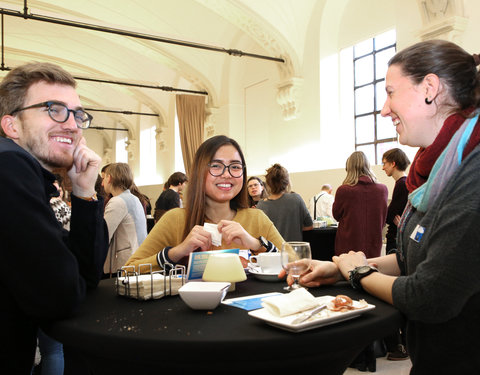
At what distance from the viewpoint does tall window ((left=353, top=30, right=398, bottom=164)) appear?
7621 millimetres

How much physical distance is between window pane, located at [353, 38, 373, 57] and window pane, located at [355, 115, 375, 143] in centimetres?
129

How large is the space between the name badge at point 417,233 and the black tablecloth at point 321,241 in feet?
11.7

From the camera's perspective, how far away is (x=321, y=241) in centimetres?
507

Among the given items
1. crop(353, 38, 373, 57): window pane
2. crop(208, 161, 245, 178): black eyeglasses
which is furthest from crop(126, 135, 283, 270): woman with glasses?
crop(353, 38, 373, 57): window pane

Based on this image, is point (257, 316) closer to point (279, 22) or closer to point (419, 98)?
point (419, 98)

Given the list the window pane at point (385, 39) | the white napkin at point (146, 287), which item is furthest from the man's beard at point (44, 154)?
the window pane at point (385, 39)

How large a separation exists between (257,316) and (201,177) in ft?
4.06

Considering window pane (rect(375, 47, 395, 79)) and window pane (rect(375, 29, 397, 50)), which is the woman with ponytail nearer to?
window pane (rect(375, 29, 397, 50))

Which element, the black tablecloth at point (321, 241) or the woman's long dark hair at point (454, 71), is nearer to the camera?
the woman's long dark hair at point (454, 71)

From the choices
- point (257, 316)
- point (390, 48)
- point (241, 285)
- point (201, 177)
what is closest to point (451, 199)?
point (257, 316)

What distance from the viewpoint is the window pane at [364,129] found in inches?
317

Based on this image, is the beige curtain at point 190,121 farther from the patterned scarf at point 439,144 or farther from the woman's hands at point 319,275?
the patterned scarf at point 439,144

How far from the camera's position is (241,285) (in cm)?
158

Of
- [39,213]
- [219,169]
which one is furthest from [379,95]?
[39,213]
